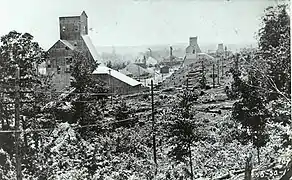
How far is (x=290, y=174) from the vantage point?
15.6 ft

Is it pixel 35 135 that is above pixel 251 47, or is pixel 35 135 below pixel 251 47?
below

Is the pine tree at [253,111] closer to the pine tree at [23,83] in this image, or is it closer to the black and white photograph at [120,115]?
the black and white photograph at [120,115]

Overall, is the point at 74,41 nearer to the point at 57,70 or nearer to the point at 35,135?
the point at 57,70

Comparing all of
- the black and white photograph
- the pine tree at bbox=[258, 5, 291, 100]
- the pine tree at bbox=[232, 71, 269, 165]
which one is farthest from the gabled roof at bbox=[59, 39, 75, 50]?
the pine tree at bbox=[258, 5, 291, 100]

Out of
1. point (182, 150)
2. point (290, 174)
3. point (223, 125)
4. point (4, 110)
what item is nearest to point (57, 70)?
point (4, 110)

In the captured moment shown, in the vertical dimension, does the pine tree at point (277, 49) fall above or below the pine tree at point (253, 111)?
above

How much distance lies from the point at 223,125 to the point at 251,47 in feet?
13.2

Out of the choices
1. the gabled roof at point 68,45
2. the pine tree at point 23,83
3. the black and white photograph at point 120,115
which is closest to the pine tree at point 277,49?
the black and white photograph at point 120,115

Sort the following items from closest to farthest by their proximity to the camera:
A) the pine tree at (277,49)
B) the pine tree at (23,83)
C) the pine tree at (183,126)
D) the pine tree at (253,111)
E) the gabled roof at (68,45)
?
the pine tree at (277,49) → the pine tree at (23,83) → the pine tree at (253,111) → the pine tree at (183,126) → the gabled roof at (68,45)

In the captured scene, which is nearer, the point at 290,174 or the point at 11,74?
the point at 290,174

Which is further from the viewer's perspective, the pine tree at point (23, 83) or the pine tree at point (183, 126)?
the pine tree at point (183, 126)

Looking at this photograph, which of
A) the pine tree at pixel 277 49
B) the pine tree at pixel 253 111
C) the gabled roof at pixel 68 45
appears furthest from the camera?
the gabled roof at pixel 68 45

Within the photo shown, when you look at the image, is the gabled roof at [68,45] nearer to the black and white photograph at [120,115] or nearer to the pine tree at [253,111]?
the black and white photograph at [120,115]

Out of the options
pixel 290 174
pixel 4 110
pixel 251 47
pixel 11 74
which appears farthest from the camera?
pixel 251 47
